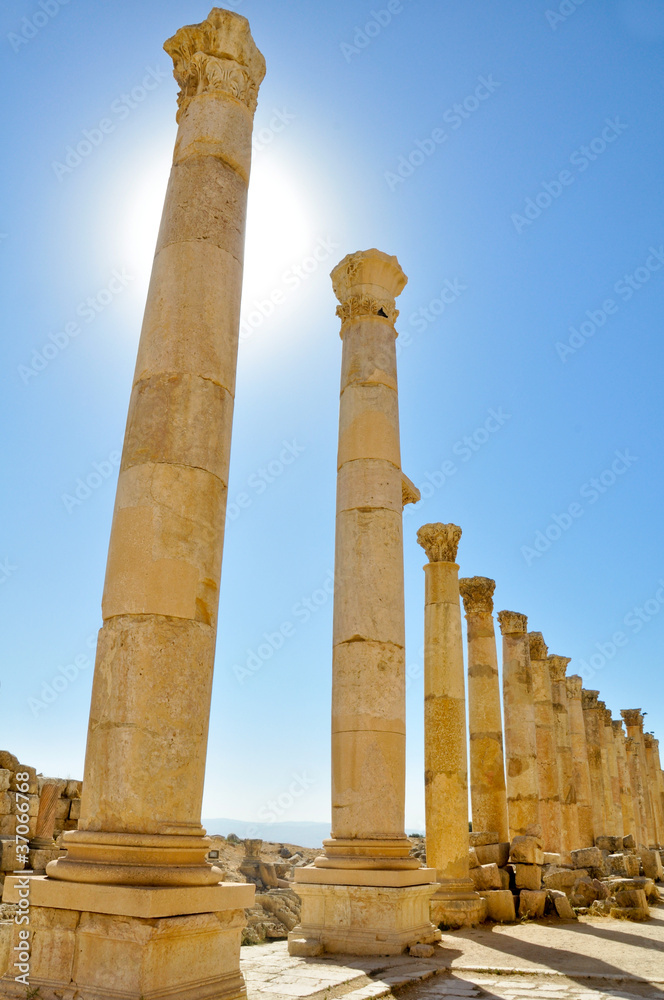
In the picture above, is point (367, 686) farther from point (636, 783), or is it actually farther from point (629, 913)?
point (636, 783)

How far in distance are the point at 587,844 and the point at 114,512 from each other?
3574cm

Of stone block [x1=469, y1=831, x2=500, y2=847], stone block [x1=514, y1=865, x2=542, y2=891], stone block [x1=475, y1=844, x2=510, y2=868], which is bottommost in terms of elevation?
stone block [x1=514, y1=865, x2=542, y2=891]

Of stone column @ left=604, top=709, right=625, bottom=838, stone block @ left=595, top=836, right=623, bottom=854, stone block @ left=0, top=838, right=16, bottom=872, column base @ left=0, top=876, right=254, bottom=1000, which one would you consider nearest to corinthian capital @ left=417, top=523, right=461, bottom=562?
stone block @ left=0, top=838, right=16, bottom=872

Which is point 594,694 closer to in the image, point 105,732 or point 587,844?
point 587,844

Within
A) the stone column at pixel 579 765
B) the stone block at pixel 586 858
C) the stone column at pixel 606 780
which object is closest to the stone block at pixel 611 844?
the stone column at pixel 579 765

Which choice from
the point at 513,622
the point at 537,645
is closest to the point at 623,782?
the point at 537,645

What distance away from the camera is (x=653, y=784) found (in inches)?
2682

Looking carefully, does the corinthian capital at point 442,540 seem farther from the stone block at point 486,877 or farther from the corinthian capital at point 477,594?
the stone block at point 486,877

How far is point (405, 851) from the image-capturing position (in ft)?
40.4

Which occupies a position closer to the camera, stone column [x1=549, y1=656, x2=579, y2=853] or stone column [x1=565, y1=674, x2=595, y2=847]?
stone column [x1=549, y1=656, x2=579, y2=853]

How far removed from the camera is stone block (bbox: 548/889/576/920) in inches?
704

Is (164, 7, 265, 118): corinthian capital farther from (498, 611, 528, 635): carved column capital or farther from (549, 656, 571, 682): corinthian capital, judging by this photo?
(549, 656, 571, 682): corinthian capital

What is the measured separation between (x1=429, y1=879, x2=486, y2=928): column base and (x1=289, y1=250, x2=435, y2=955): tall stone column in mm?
4101

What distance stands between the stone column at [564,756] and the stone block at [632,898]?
47.9 feet
